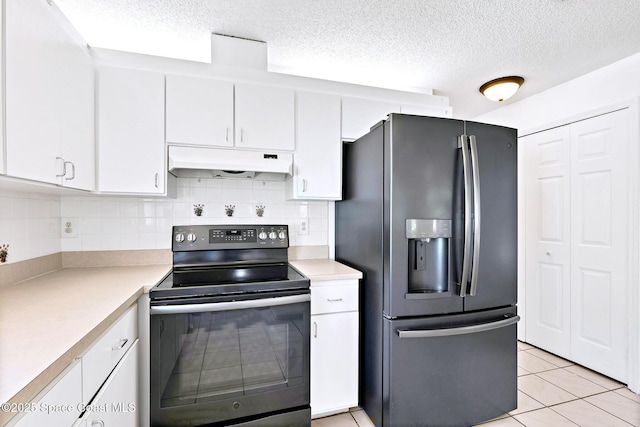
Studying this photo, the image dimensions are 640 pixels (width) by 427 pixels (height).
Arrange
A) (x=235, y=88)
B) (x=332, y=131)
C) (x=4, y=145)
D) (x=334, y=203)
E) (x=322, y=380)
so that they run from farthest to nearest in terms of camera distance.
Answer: (x=334, y=203)
(x=332, y=131)
(x=235, y=88)
(x=322, y=380)
(x=4, y=145)

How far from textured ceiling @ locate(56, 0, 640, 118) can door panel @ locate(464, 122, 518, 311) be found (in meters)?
0.71

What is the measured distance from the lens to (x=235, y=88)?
6.58ft

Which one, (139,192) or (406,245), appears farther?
(139,192)

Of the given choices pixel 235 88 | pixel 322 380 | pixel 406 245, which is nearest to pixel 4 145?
pixel 235 88

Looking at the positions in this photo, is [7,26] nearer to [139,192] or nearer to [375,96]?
[139,192]

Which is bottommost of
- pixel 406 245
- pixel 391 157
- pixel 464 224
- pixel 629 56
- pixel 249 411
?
pixel 249 411

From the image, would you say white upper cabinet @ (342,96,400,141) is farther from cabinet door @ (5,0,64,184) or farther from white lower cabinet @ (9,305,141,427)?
white lower cabinet @ (9,305,141,427)

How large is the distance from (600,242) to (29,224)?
A: 3.95 m

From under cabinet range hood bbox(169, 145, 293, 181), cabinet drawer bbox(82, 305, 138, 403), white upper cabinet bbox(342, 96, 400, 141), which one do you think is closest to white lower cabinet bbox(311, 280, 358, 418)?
under cabinet range hood bbox(169, 145, 293, 181)

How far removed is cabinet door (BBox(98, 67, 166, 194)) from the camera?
1.80 meters

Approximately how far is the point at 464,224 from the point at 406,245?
1.22 ft

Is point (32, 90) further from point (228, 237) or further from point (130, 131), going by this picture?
point (228, 237)

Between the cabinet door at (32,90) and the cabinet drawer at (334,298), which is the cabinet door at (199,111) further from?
the cabinet drawer at (334,298)

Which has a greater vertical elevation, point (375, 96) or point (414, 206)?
point (375, 96)
